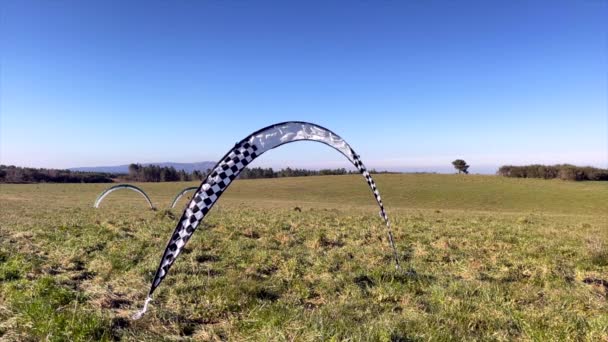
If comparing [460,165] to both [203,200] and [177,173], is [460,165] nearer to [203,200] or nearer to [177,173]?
[177,173]

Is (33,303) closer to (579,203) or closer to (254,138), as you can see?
(254,138)

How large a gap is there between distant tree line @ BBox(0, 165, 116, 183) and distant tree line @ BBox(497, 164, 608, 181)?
98175 millimetres

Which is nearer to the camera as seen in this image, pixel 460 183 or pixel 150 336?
pixel 150 336

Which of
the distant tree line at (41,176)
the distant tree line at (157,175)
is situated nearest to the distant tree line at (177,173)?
the distant tree line at (157,175)

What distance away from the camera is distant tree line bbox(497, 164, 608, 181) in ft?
244

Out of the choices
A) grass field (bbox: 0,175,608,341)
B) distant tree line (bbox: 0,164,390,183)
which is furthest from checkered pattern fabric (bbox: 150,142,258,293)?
distant tree line (bbox: 0,164,390,183)

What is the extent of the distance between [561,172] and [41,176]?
118 metres

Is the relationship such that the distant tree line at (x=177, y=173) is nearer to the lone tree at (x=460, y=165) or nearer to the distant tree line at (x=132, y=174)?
the distant tree line at (x=132, y=174)

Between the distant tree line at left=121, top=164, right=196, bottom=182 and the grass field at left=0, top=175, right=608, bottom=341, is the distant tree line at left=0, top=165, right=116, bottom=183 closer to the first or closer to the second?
the distant tree line at left=121, top=164, right=196, bottom=182

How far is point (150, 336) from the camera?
430cm

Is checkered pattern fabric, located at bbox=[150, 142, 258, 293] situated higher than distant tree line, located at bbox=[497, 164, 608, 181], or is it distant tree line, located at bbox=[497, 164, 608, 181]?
distant tree line, located at bbox=[497, 164, 608, 181]

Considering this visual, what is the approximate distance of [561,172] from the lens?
75.2 meters

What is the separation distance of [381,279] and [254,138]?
3.36 metres

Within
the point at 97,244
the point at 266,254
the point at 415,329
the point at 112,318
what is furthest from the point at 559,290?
the point at 97,244
